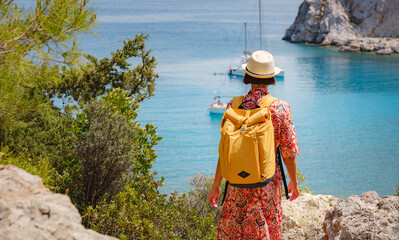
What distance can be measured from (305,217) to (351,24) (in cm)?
6557

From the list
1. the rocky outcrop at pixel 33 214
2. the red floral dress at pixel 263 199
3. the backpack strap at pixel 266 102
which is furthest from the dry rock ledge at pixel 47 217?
the backpack strap at pixel 266 102

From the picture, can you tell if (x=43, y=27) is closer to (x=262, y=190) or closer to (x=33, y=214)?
(x=262, y=190)

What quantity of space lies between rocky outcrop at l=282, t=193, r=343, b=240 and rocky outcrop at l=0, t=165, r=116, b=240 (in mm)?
3124

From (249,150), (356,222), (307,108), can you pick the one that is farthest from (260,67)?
(307,108)

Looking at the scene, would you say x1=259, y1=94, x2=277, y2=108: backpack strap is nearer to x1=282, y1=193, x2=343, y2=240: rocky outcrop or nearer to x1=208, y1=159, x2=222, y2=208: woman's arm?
x1=208, y1=159, x2=222, y2=208: woman's arm

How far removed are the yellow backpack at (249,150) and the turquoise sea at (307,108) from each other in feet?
22.3

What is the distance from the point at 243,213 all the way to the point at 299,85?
42723 mm

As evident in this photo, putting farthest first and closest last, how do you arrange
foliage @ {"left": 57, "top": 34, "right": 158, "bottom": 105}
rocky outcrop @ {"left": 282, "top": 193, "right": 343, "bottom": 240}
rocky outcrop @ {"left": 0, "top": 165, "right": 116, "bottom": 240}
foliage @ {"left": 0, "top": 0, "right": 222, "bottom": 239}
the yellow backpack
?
foliage @ {"left": 57, "top": 34, "right": 158, "bottom": 105} < rocky outcrop @ {"left": 282, "top": 193, "right": 343, "bottom": 240} < foliage @ {"left": 0, "top": 0, "right": 222, "bottom": 239} < the yellow backpack < rocky outcrop @ {"left": 0, "top": 165, "right": 116, "bottom": 240}

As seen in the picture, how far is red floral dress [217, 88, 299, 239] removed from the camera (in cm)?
318

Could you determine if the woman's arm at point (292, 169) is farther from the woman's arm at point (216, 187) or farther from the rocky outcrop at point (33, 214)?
the rocky outcrop at point (33, 214)

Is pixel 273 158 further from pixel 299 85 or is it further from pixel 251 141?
pixel 299 85

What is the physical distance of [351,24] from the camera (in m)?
65.2

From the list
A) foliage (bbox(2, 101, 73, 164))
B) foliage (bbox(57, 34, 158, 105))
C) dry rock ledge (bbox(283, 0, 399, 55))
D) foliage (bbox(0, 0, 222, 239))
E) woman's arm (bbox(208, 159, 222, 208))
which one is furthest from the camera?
dry rock ledge (bbox(283, 0, 399, 55))

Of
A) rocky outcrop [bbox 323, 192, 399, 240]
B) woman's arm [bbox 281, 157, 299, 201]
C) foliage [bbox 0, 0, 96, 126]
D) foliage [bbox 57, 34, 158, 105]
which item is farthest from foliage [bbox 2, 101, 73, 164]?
rocky outcrop [bbox 323, 192, 399, 240]
